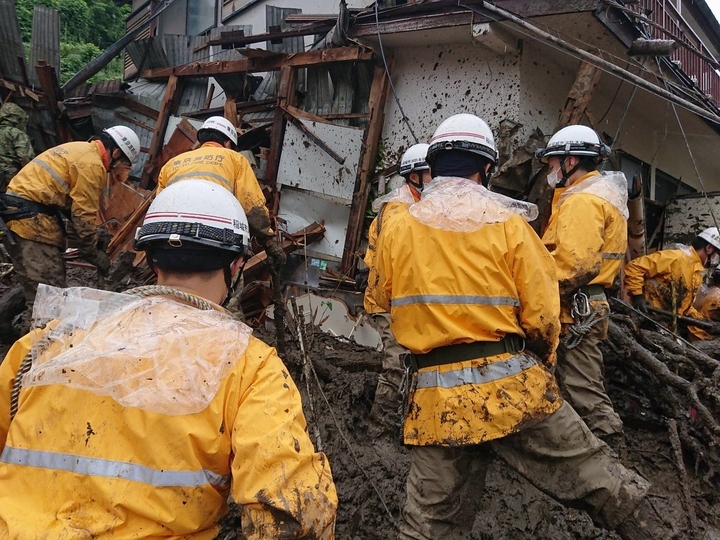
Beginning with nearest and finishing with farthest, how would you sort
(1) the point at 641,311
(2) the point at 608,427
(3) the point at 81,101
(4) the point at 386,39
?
(2) the point at 608,427 → (1) the point at 641,311 → (4) the point at 386,39 → (3) the point at 81,101

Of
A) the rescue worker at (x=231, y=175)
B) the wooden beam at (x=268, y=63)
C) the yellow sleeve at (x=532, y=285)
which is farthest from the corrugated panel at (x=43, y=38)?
the yellow sleeve at (x=532, y=285)

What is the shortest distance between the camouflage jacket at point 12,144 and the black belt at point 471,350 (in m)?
7.25

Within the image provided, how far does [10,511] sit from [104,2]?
21111 millimetres

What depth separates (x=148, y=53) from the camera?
8.35 metres

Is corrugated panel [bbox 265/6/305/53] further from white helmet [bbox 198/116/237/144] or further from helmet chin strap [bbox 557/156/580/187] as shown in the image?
helmet chin strap [bbox 557/156/580/187]

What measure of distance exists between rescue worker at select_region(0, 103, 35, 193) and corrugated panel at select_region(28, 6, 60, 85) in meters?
1.12

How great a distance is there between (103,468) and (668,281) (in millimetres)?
5091

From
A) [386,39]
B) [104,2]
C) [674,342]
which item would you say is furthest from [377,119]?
[104,2]

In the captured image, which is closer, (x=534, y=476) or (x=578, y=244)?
(x=534, y=476)

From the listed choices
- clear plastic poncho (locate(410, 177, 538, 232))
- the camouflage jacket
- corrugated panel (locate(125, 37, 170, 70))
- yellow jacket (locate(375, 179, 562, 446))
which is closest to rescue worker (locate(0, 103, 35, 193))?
the camouflage jacket

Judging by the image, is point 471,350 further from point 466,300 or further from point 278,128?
point 278,128

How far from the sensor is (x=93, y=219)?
4.54 metres

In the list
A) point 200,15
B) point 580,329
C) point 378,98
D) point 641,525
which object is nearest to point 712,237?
point 580,329

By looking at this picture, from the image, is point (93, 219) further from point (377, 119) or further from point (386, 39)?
point (386, 39)
